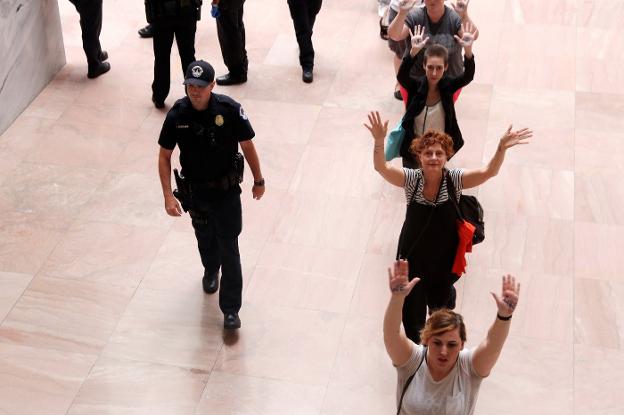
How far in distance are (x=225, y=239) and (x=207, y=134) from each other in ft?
2.30

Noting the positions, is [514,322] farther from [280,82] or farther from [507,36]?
[507,36]

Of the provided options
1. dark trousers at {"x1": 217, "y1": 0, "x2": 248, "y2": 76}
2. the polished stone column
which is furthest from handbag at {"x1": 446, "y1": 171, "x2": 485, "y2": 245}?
the polished stone column

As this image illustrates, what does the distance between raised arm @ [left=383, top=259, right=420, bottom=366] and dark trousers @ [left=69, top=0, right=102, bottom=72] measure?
5.36 metres

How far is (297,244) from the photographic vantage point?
22.1ft

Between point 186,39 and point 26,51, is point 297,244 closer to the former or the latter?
point 186,39

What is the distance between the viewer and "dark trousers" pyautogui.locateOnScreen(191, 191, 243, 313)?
5629 millimetres

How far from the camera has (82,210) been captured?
23.4ft

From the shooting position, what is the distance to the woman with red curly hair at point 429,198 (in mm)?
5117

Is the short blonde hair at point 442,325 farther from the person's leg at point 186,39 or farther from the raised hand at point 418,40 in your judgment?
the person's leg at point 186,39

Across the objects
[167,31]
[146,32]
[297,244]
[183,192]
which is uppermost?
[183,192]

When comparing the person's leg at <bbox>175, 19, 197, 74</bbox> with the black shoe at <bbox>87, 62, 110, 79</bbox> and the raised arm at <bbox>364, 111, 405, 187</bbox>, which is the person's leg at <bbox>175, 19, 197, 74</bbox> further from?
the raised arm at <bbox>364, 111, 405, 187</bbox>

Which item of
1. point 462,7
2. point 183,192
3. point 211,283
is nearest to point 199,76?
point 183,192

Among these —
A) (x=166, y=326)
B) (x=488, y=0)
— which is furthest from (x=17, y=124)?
(x=488, y=0)

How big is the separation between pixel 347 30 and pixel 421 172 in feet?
16.3
